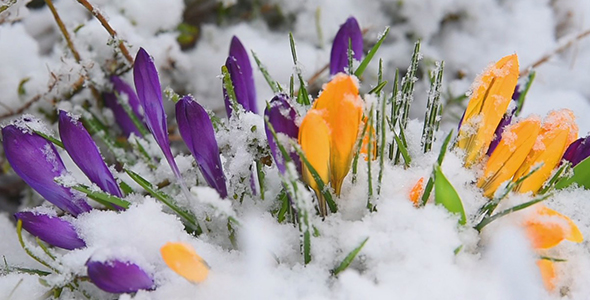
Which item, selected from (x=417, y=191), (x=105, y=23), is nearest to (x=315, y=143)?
(x=417, y=191)

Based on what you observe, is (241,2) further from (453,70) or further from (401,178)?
(401,178)

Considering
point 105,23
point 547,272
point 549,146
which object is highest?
point 105,23

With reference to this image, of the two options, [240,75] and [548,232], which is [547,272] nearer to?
[548,232]

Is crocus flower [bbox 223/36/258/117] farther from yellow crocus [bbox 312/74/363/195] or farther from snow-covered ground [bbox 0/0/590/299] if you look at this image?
yellow crocus [bbox 312/74/363/195]

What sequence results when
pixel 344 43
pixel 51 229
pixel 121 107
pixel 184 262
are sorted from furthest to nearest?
pixel 121 107
pixel 344 43
pixel 51 229
pixel 184 262

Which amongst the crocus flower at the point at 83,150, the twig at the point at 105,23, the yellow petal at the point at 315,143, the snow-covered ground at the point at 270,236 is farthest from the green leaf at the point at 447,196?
the twig at the point at 105,23

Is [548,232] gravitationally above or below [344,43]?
below
